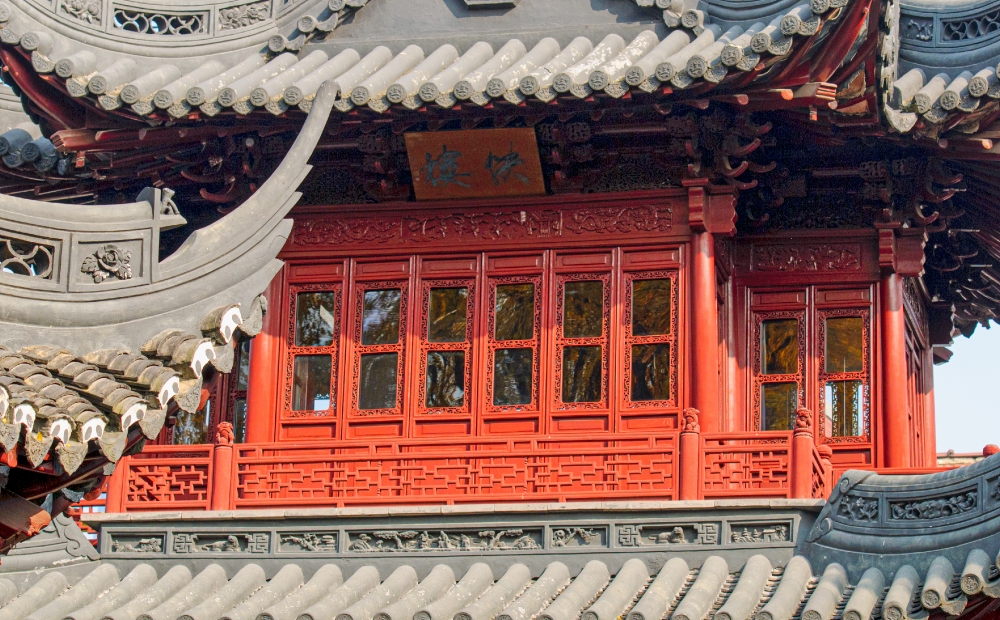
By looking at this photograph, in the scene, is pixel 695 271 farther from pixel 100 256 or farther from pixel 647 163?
pixel 100 256

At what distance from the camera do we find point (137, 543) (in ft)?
51.2

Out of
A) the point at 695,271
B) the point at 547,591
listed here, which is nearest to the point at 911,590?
the point at 547,591

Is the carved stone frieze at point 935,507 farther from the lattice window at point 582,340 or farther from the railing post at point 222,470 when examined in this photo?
the railing post at point 222,470

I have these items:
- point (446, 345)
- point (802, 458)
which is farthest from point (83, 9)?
point (802, 458)

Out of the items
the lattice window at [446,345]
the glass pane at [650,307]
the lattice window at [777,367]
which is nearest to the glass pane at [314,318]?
the lattice window at [446,345]

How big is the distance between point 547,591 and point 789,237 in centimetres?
493

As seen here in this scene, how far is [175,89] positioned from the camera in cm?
1667

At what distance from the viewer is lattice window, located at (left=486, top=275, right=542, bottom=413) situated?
16.7 meters

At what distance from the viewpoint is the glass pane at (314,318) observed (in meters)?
17.3

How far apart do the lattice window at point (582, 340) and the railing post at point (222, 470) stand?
2.71 metres

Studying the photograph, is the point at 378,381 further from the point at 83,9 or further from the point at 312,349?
the point at 83,9

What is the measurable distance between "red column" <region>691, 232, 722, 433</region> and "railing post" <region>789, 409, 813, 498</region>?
118 cm

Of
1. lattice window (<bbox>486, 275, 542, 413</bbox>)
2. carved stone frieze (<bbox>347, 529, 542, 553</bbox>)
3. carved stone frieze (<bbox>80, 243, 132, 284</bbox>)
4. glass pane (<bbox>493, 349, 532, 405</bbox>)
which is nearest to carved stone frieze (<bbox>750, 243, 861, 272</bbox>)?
lattice window (<bbox>486, 275, 542, 413</bbox>)

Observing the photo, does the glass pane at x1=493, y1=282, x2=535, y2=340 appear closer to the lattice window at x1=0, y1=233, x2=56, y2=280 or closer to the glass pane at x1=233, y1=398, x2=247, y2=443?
the glass pane at x1=233, y1=398, x2=247, y2=443
